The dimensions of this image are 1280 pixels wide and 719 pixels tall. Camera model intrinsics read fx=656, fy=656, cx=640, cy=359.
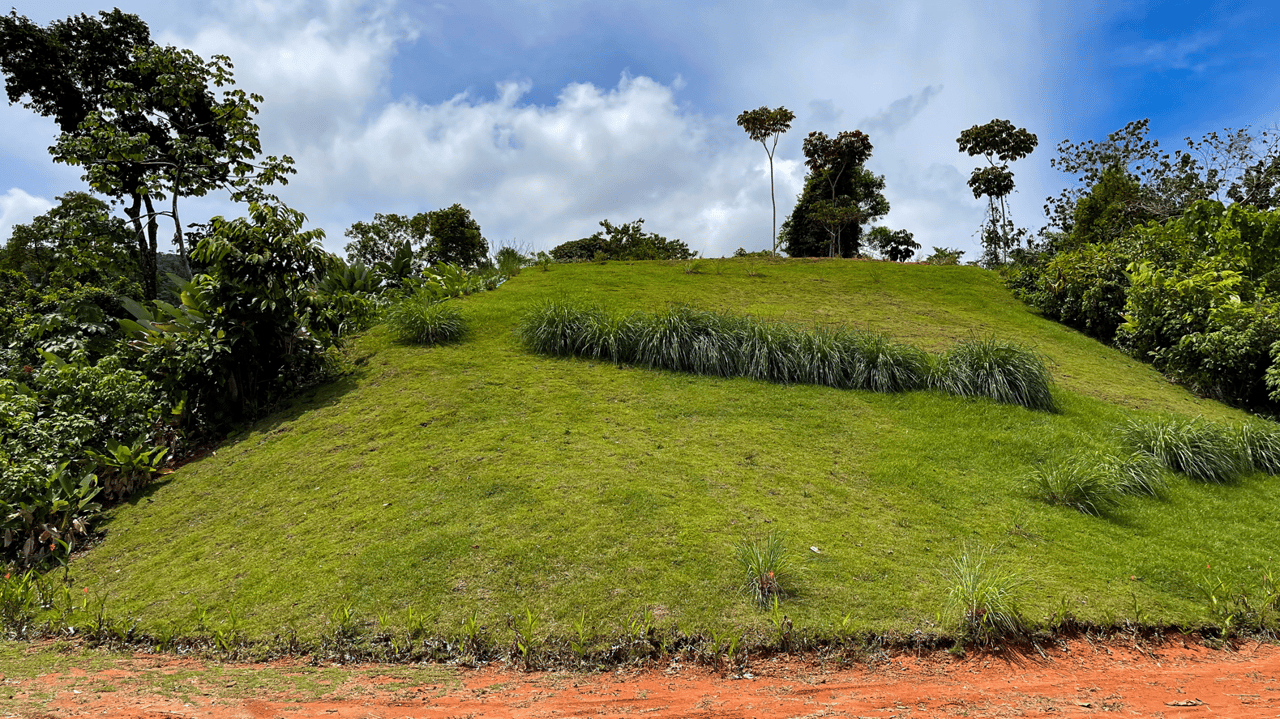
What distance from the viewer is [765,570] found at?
14.3ft

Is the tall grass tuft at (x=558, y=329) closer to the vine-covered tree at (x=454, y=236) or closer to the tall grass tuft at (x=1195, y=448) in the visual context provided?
the tall grass tuft at (x=1195, y=448)

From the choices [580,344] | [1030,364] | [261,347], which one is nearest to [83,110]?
[261,347]

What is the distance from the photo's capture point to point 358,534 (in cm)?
518

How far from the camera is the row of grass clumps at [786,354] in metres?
8.68

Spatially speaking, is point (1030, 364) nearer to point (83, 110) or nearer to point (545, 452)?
point (545, 452)

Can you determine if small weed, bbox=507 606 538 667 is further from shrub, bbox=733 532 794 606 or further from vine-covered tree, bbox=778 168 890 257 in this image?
vine-covered tree, bbox=778 168 890 257

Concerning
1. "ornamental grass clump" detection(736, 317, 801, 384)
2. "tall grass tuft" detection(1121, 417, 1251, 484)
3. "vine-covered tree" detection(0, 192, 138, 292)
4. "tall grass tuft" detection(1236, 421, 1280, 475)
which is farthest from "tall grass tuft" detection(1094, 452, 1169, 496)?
"vine-covered tree" detection(0, 192, 138, 292)

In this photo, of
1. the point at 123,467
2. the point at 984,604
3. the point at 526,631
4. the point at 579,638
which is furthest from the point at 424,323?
the point at 984,604

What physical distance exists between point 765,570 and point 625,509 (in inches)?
53.6

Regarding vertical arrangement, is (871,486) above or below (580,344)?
below

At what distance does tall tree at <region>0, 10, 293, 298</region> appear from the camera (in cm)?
1259

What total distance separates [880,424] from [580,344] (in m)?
4.48

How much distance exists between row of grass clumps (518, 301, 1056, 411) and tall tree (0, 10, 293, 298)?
22.5 ft

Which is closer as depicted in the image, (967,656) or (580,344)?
(967,656)
